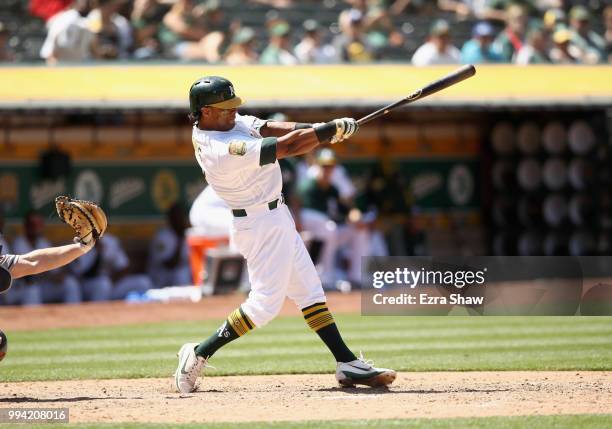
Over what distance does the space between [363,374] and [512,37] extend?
9418 mm

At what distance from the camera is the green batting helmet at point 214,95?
6.21 m

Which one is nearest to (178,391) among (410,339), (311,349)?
(311,349)

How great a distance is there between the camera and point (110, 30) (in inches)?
531

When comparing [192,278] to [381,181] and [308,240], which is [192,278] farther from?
[381,181]

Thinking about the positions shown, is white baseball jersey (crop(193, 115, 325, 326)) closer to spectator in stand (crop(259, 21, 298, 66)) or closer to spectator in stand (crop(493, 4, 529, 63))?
spectator in stand (crop(259, 21, 298, 66))

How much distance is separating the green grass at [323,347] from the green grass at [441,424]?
207 cm

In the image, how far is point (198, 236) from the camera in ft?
42.0

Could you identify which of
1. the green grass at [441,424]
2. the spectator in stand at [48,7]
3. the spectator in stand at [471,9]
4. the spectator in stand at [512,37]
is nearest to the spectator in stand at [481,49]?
the spectator in stand at [512,37]

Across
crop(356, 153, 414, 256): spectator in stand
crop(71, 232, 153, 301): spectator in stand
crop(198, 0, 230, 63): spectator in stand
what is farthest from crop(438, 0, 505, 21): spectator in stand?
crop(71, 232, 153, 301): spectator in stand

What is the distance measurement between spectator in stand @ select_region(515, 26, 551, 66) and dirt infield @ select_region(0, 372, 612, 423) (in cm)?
774

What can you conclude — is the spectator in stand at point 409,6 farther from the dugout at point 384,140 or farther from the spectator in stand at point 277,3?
the dugout at point 384,140

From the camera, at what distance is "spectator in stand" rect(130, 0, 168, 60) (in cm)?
1365

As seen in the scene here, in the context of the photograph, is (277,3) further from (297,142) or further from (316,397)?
(316,397)

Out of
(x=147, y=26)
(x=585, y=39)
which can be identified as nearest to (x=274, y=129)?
(x=147, y=26)
